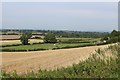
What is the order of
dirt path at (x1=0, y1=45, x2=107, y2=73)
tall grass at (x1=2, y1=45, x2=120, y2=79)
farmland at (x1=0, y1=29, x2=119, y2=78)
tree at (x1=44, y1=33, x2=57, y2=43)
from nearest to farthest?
tall grass at (x1=2, y1=45, x2=120, y2=79)
farmland at (x1=0, y1=29, x2=119, y2=78)
dirt path at (x1=0, y1=45, x2=107, y2=73)
tree at (x1=44, y1=33, x2=57, y2=43)

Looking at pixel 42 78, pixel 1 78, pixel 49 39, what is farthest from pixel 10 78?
pixel 49 39

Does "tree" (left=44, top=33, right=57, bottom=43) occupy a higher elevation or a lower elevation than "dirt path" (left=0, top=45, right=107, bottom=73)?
higher

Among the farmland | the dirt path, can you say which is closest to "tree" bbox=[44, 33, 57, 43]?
the farmland

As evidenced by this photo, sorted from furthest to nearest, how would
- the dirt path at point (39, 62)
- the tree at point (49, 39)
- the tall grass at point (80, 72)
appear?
1. the tree at point (49, 39)
2. the dirt path at point (39, 62)
3. the tall grass at point (80, 72)

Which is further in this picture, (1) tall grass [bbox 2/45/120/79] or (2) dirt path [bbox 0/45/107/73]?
(2) dirt path [bbox 0/45/107/73]

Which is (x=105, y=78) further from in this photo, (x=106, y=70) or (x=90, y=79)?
(x=106, y=70)

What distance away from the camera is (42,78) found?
9.62 m

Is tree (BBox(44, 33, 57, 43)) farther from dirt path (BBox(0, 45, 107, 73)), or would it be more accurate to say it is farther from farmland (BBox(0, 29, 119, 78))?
dirt path (BBox(0, 45, 107, 73))

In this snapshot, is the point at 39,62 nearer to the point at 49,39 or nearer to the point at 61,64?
the point at 61,64

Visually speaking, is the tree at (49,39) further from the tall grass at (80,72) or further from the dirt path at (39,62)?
the tall grass at (80,72)

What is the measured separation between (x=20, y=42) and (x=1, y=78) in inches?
1879

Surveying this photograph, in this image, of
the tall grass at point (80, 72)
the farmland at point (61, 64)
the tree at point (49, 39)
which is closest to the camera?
the tall grass at point (80, 72)

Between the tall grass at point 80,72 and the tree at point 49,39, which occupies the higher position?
the tree at point 49,39

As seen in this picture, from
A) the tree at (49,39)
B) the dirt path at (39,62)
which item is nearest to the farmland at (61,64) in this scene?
the dirt path at (39,62)
